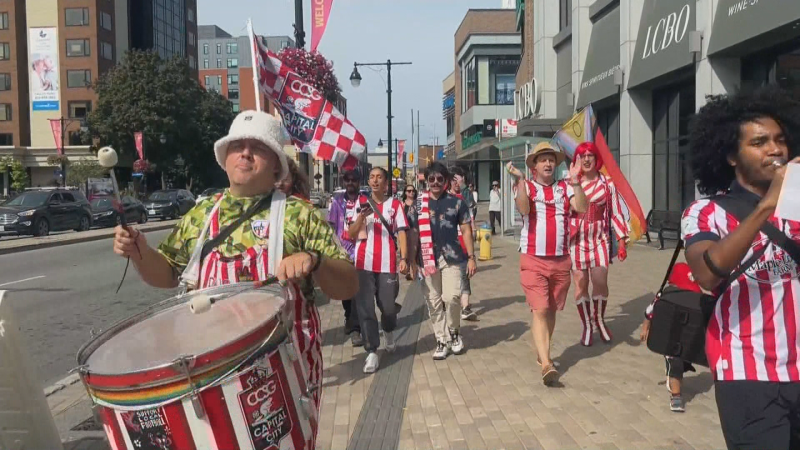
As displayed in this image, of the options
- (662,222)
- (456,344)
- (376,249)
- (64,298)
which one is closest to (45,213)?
(64,298)

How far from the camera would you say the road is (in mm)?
7531

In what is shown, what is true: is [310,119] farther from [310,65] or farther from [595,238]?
[310,65]

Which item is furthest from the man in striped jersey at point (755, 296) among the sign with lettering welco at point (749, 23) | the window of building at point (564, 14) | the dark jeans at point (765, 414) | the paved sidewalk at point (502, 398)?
the window of building at point (564, 14)

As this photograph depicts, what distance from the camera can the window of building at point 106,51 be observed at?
204 feet

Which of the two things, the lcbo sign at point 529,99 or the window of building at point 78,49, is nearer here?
the lcbo sign at point 529,99

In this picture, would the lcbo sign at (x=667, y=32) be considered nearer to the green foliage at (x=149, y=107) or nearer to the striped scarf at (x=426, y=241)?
the striped scarf at (x=426, y=241)

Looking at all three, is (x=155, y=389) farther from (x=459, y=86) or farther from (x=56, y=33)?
(x=56, y=33)

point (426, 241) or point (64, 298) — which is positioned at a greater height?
point (426, 241)

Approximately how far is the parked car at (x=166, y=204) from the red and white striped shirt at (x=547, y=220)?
3210 centimetres

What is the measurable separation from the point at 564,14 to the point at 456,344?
1985cm

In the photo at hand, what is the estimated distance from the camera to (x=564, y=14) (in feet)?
78.4

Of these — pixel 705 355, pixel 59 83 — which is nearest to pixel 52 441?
pixel 705 355

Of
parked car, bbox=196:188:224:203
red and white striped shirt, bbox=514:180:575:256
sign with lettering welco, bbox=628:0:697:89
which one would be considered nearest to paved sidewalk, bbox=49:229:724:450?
red and white striped shirt, bbox=514:180:575:256

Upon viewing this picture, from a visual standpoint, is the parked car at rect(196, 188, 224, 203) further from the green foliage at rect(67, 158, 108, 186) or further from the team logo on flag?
the green foliage at rect(67, 158, 108, 186)
